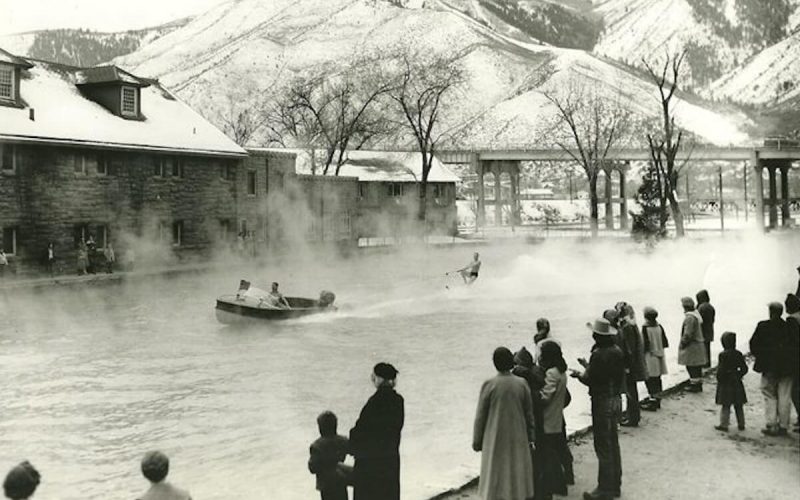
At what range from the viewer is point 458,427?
12023mm

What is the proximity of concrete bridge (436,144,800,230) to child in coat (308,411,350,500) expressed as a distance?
207ft

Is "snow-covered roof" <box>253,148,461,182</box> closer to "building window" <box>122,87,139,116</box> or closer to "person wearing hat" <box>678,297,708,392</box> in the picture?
"building window" <box>122,87,139,116</box>

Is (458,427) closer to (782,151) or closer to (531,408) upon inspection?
(531,408)

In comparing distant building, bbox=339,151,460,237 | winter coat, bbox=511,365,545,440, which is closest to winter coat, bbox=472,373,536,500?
winter coat, bbox=511,365,545,440

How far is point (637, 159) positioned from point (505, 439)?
87.5 metres

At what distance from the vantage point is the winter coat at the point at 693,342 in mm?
12873

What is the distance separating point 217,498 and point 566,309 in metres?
19.1

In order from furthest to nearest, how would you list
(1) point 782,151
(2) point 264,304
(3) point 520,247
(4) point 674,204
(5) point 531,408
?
1. (1) point 782,151
2. (3) point 520,247
3. (4) point 674,204
4. (2) point 264,304
5. (5) point 531,408

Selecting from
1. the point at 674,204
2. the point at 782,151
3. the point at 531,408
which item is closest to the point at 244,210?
the point at 674,204

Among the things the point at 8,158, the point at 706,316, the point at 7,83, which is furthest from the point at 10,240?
the point at 706,316

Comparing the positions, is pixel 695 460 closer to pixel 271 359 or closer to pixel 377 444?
pixel 377 444

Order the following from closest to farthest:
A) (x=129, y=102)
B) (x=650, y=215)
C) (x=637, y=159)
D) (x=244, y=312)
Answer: (x=244, y=312) < (x=129, y=102) < (x=650, y=215) < (x=637, y=159)

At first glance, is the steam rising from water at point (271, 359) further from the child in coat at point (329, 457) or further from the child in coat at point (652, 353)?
the child in coat at point (329, 457)

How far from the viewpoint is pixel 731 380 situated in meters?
10.4
